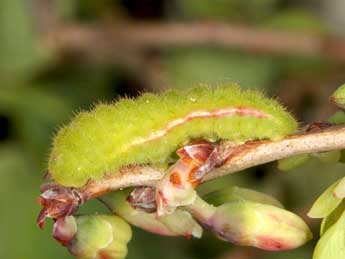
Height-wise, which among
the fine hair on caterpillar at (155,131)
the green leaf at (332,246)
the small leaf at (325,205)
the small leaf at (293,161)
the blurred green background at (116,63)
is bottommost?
the blurred green background at (116,63)

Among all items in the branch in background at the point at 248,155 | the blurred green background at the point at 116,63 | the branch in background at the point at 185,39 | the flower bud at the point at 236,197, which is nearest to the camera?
the branch in background at the point at 248,155

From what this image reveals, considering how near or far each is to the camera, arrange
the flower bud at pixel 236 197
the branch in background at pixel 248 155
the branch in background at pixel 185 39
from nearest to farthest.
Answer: the branch in background at pixel 248 155 → the flower bud at pixel 236 197 → the branch in background at pixel 185 39

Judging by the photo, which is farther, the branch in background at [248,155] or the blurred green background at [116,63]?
the blurred green background at [116,63]

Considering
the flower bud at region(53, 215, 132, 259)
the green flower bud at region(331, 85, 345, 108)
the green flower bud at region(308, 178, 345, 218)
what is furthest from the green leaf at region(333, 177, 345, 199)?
the flower bud at region(53, 215, 132, 259)

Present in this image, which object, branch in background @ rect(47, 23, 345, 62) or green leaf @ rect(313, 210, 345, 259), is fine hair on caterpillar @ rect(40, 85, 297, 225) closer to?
green leaf @ rect(313, 210, 345, 259)

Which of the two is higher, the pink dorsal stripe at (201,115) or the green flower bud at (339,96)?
the green flower bud at (339,96)

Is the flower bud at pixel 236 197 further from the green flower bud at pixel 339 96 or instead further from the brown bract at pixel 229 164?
the green flower bud at pixel 339 96

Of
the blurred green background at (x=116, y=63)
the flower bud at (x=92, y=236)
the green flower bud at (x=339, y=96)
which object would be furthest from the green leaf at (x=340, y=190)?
the blurred green background at (x=116, y=63)
